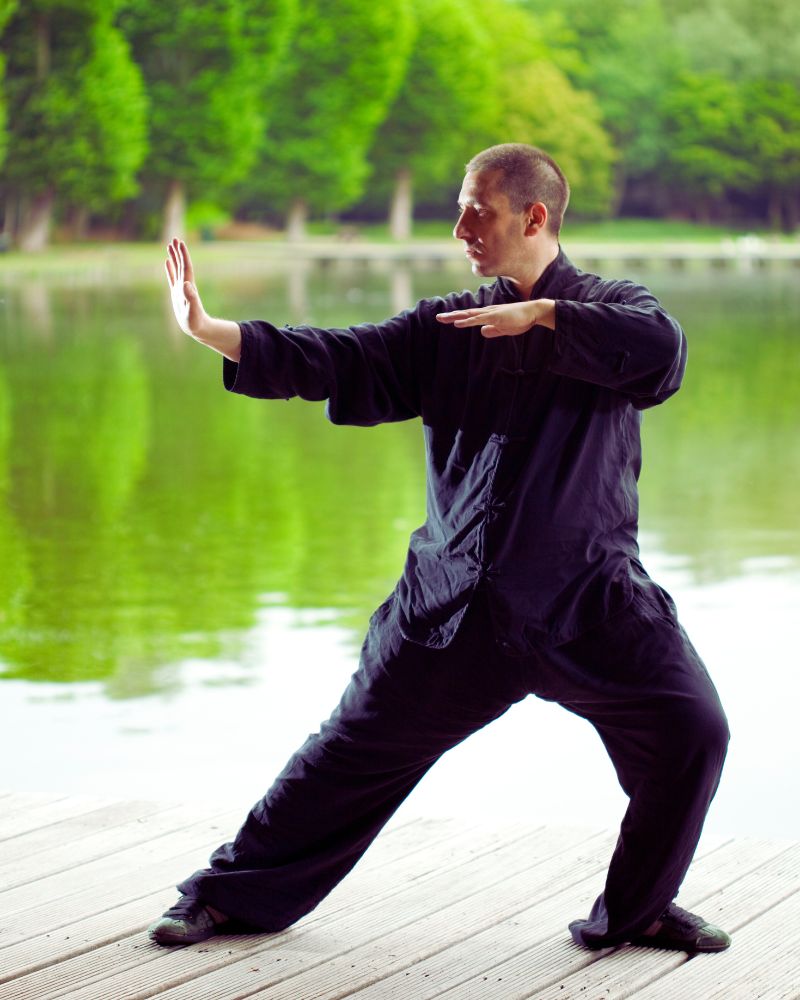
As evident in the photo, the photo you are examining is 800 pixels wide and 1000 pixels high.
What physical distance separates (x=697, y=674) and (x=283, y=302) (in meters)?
20.2

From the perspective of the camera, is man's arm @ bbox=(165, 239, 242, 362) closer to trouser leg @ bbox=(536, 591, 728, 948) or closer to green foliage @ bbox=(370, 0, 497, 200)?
trouser leg @ bbox=(536, 591, 728, 948)

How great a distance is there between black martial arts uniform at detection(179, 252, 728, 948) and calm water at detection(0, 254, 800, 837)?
71cm

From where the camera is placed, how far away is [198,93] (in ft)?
141

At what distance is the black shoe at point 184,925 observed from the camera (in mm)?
2641

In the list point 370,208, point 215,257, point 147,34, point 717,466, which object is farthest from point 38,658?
point 370,208

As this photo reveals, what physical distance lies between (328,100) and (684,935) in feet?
161

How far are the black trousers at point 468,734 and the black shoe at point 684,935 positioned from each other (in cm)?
4

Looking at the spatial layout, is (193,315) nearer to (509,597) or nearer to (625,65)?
(509,597)

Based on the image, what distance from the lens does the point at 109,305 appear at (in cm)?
2372

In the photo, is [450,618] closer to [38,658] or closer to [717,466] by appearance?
[38,658]

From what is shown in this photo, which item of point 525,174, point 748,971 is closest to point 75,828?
point 748,971

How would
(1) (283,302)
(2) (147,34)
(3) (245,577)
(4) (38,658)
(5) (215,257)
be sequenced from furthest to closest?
(2) (147,34)
(5) (215,257)
(1) (283,302)
(3) (245,577)
(4) (38,658)

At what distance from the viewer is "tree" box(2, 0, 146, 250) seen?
119 ft

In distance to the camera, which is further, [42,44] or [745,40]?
[745,40]
